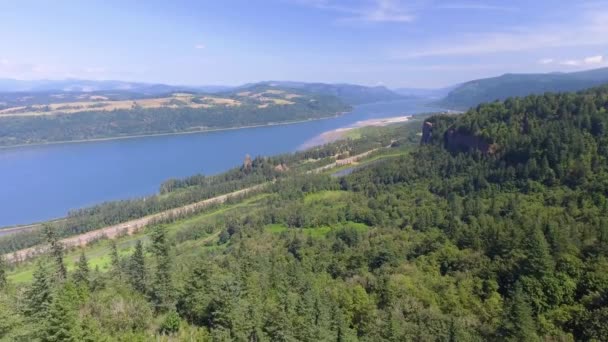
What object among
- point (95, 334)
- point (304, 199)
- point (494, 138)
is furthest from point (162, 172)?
point (95, 334)

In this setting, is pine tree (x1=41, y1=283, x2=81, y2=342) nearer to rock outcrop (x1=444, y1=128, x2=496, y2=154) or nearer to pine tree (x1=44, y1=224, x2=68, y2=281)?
pine tree (x1=44, y1=224, x2=68, y2=281)

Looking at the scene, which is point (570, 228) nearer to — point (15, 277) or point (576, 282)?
point (576, 282)

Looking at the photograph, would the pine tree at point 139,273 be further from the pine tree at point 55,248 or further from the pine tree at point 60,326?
the pine tree at point 60,326

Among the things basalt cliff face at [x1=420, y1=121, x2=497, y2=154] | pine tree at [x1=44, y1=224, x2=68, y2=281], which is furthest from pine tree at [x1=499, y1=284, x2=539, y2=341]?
basalt cliff face at [x1=420, y1=121, x2=497, y2=154]

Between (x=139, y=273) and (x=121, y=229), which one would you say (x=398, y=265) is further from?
(x=121, y=229)

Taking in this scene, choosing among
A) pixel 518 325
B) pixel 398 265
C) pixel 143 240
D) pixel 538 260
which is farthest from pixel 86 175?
pixel 518 325

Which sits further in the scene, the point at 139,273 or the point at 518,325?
the point at 139,273

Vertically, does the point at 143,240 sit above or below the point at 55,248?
below
